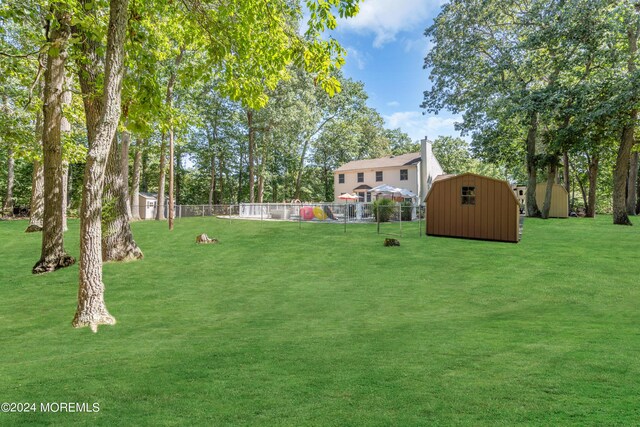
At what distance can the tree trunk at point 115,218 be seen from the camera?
35.0ft

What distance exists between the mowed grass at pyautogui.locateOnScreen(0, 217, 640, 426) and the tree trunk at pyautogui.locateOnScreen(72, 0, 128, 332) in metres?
0.45

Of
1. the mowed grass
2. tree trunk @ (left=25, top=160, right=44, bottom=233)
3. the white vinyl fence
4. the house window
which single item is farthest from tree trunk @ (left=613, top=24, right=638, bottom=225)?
tree trunk @ (left=25, top=160, right=44, bottom=233)

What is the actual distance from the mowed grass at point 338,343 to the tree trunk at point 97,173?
1.47 ft

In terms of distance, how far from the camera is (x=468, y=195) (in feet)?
49.8

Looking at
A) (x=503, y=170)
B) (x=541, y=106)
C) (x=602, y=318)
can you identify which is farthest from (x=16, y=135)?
(x=503, y=170)

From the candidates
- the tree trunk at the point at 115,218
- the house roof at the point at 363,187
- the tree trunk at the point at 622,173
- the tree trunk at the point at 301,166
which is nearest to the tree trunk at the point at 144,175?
the tree trunk at the point at 301,166

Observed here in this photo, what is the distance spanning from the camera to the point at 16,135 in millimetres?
11336

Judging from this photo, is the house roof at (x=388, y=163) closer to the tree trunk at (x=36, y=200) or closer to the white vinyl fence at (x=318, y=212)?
the white vinyl fence at (x=318, y=212)

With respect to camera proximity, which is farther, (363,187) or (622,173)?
(363,187)

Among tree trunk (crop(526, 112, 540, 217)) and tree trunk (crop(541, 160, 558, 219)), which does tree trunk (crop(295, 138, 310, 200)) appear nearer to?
tree trunk (crop(526, 112, 540, 217))

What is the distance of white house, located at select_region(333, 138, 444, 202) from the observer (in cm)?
3353

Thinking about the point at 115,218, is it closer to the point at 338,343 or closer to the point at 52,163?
the point at 52,163

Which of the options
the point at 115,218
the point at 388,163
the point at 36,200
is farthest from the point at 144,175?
the point at 115,218

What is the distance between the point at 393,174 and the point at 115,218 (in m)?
29.2
